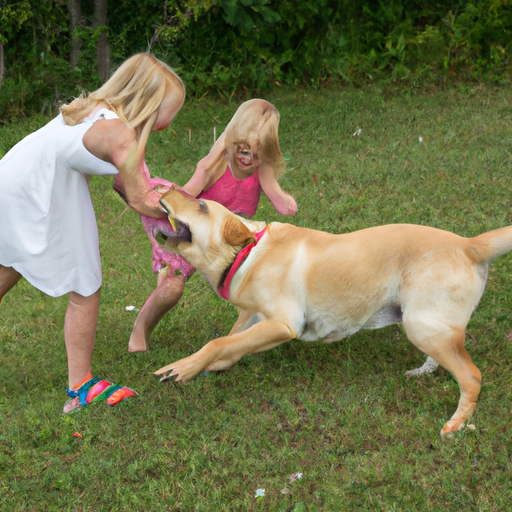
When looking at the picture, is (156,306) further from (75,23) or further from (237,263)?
(75,23)

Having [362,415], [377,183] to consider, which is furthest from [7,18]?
[362,415]

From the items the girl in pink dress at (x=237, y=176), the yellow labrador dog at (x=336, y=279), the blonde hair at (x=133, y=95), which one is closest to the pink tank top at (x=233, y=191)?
the girl in pink dress at (x=237, y=176)

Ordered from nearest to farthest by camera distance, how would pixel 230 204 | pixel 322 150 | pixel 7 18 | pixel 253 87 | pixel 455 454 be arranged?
pixel 455 454 < pixel 230 204 < pixel 322 150 < pixel 7 18 < pixel 253 87

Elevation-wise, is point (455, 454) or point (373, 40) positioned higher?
point (455, 454)

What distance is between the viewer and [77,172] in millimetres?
3723

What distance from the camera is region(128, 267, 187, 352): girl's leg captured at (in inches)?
175

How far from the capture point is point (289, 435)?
3.71m

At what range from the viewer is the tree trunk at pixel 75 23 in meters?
9.72

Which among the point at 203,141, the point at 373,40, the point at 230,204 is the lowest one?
→ the point at 203,141

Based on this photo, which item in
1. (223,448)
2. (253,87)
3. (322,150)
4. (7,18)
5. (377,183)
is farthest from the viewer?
(253,87)

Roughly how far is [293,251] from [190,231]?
1.85ft

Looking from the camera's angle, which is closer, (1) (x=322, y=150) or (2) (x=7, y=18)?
(1) (x=322, y=150)

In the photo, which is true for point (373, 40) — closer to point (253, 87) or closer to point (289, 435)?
point (253, 87)

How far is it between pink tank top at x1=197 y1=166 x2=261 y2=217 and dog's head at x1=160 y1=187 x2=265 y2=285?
0.58 meters
